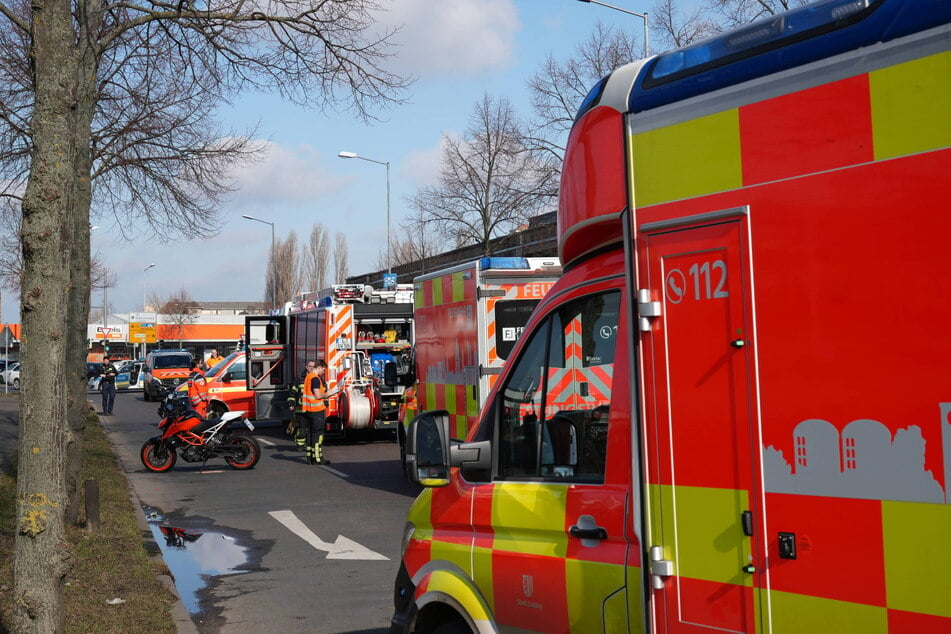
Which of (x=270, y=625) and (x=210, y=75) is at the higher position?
(x=210, y=75)

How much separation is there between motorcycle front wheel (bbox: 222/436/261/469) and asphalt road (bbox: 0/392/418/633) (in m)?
0.22

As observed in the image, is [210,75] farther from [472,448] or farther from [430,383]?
[472,448]

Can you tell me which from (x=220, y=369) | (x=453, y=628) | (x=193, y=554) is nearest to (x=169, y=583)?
(x=193, y=554)

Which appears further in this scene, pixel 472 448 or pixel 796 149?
pixel 472 448

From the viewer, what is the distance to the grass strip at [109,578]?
7.37 meters

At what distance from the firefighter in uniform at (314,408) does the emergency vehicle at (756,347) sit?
14360mm

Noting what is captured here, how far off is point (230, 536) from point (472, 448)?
26.7 feet

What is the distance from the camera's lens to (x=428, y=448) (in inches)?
170

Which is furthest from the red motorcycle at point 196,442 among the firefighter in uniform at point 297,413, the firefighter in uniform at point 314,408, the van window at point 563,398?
the van window at point 563,398

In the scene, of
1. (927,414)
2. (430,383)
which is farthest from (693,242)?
(430,383)

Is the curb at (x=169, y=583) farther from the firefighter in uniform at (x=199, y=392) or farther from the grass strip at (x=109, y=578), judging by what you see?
the firefighter in uniform at (x=199, y=392)

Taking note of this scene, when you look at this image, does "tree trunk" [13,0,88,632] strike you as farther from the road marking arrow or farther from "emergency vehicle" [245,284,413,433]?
"emergency vehicle" [245,284,413,433]

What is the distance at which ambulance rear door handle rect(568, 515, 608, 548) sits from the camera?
3.64 metres

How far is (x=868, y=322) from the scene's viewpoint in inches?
108
